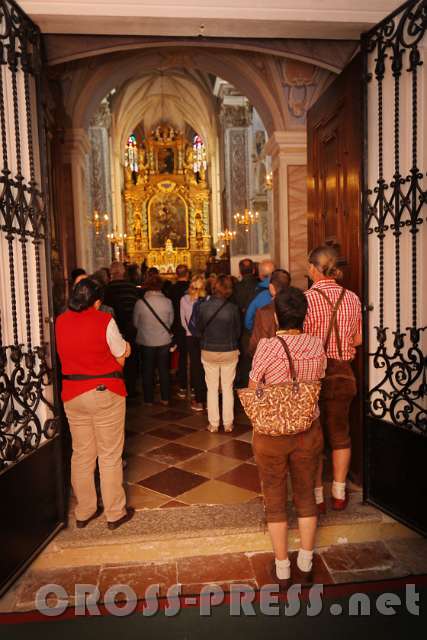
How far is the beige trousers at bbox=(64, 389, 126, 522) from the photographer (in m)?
3.19

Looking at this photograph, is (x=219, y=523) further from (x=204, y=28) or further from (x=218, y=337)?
(x=204, y=28)

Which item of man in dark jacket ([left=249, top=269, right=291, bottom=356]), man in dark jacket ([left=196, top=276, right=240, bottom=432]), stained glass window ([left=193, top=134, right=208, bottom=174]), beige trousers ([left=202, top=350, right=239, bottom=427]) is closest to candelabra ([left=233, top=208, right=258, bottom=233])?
stained glass window ([left=193, top=134, right=208, bottom=174])

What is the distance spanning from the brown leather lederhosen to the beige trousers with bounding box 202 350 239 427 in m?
1.81

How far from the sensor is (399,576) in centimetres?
303

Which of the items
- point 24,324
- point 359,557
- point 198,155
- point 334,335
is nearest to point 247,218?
point 198,155

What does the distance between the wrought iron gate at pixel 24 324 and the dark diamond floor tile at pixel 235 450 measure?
163 cm

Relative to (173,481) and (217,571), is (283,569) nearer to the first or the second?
(217,571)

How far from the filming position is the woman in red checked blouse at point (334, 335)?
3.30 m

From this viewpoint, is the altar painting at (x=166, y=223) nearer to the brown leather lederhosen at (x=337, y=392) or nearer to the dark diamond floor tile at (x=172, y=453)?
the dark diamond floor tile at (x=172, y=453)

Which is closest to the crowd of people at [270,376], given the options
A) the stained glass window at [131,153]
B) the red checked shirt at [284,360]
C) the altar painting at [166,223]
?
the red checked shirt at [284,360]

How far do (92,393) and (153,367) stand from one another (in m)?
3.11

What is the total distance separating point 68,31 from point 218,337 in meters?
2.78

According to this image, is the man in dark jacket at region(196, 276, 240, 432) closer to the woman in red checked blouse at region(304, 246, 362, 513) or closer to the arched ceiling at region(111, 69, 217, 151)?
the woman in red checked blouse at region(304, 246, 362, 513)

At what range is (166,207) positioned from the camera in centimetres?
2709
